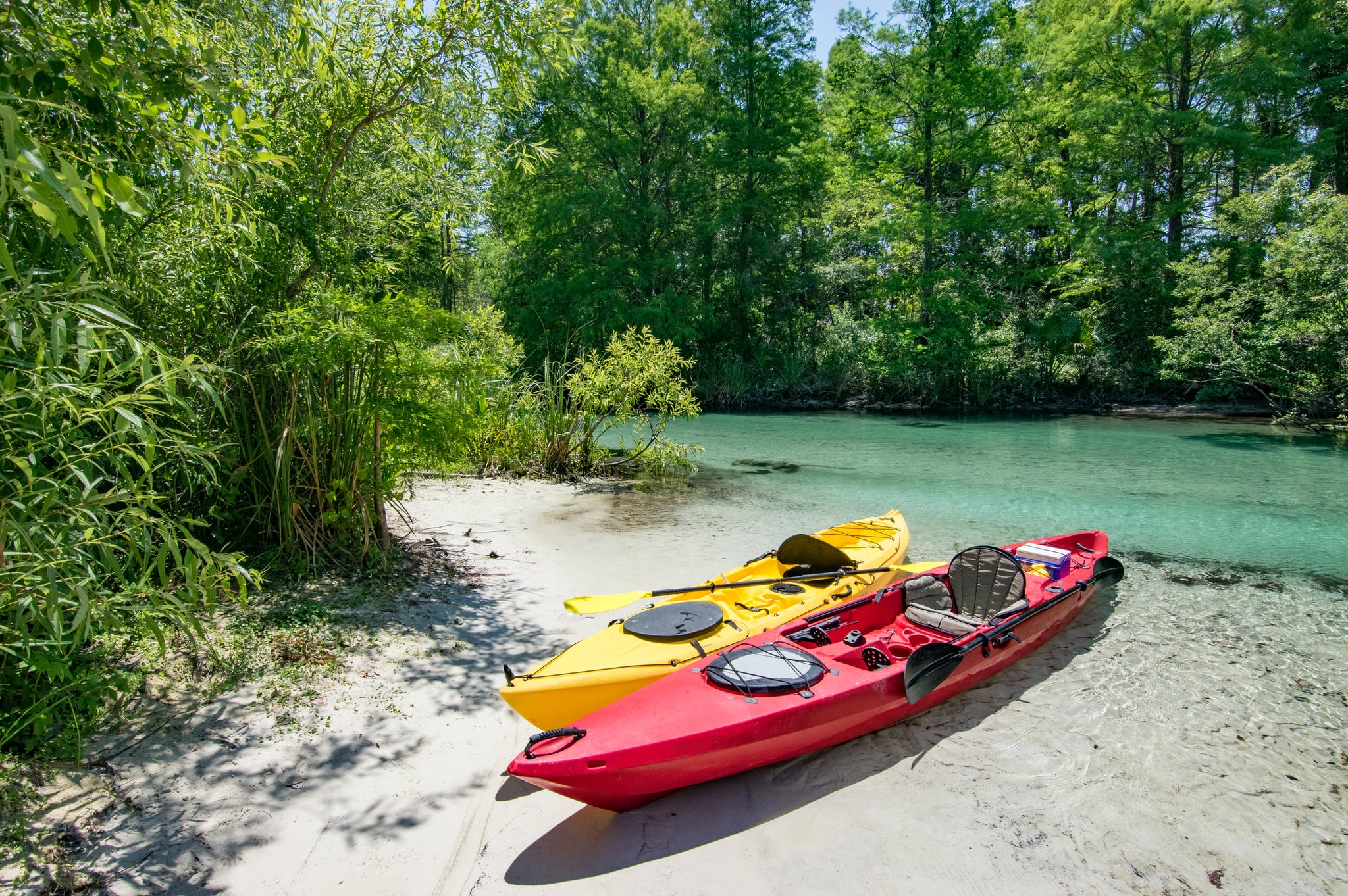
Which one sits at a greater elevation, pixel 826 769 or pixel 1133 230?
pixel 1133 230

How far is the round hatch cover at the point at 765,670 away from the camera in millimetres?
3549

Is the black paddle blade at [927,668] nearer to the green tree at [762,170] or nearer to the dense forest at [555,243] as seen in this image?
the dense forest at [555,243]

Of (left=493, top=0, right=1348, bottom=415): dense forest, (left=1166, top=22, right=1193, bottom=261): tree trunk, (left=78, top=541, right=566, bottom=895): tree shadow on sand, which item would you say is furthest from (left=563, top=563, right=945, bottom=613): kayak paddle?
(left=1166, top=22, right=1193, bottom=261): tree trunk

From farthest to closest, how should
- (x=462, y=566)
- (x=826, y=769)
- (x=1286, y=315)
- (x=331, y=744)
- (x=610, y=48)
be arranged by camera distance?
(x=610, y=48)
(x=1286, y=315)
(x=462, y=566)
(x=826, y=769)
(x=331, y=744)

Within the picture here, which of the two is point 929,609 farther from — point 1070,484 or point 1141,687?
point 1070,484

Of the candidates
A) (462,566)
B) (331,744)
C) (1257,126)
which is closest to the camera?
(331,744)

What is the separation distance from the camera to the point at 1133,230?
2022 cm

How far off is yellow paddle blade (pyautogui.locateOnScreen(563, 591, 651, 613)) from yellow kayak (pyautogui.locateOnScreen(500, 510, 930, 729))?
222mm

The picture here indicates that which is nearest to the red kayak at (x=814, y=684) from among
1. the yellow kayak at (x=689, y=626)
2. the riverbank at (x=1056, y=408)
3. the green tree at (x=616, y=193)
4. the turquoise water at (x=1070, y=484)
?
the yellow kayak at (x=689, y=626)

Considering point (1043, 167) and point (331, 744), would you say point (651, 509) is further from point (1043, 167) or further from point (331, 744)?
point (1043, 167)

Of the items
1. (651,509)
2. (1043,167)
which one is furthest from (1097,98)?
(651,509)

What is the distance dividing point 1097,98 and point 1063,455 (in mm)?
12827

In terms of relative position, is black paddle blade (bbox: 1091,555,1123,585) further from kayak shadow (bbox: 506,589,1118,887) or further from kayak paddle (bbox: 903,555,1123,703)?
kayak shadow (bbox: 506,589,1118,887)

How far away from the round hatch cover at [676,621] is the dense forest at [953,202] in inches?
521
